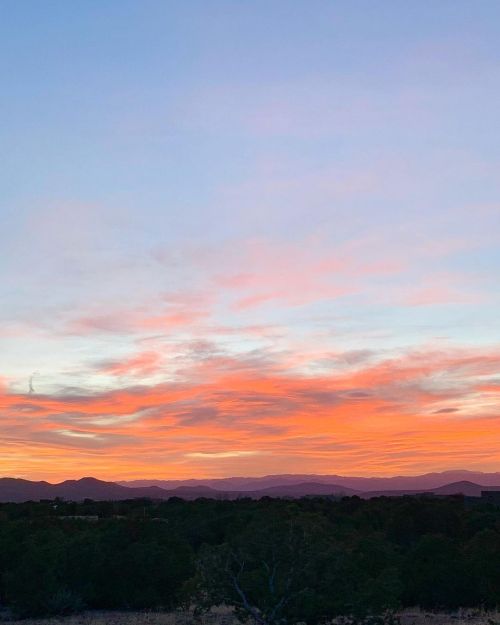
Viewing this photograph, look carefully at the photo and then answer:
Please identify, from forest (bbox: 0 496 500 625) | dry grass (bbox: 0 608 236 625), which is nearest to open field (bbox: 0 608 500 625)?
dry grass (bbox: 0 608 236 625)

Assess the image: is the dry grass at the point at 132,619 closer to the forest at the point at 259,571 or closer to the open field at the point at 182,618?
the open field at the point at 182,618

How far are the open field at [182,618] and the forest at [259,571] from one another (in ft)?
2.56

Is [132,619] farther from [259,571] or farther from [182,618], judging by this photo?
[259,571]

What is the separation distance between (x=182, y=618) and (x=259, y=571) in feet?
28.0

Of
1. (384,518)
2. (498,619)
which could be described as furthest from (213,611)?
(384,518)

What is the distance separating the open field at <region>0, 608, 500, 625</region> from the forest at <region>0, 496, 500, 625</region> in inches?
30.7

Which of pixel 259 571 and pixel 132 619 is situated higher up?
pixel 259 571

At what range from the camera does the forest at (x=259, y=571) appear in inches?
819

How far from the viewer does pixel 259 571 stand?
21.1 m

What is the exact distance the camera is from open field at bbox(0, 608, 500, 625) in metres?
26.5

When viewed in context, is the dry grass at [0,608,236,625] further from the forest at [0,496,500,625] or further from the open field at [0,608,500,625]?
the forest at [0,496,500,625]

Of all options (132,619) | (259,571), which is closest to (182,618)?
(132,619)

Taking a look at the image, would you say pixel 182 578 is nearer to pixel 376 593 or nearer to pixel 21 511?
pixel 376 593

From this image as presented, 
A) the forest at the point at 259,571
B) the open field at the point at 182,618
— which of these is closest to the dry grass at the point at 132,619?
the open field at the point at 182,618
